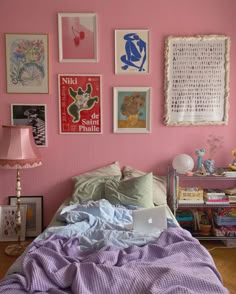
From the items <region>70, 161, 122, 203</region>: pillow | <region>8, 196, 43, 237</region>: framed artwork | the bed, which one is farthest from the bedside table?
<region>70, 161, 122, 203</region>: pillow

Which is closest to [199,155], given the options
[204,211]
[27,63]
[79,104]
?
[204,211]

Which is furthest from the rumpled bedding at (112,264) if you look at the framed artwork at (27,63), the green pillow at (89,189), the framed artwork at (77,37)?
the framed artwork at (77,37)

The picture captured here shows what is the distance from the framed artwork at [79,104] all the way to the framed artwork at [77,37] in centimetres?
18

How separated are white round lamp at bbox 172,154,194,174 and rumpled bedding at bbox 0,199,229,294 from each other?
839 millimetres

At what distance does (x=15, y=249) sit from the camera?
2.83 meters

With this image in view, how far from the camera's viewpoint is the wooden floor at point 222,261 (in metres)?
2.37

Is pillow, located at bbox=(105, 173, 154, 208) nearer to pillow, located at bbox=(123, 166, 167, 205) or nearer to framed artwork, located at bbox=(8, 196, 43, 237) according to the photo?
pillow, located at bbox=(123, 166, 167, 205)

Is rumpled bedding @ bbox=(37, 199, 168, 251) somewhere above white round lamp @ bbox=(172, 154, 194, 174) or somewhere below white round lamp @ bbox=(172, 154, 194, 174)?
below

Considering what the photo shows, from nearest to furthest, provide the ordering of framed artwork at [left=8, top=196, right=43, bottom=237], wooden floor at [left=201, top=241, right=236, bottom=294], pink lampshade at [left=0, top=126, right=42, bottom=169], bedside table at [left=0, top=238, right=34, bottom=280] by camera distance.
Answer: wooden floor at [left=201, top=241, right=236, bottom=294] < bedside table at [left=0, top=238, right=34, bottom=280] < pink lampshade at [left=0, top=126, right=42, bottom=169] < framed artwork at [left=8, top=196, right=43, bottom=237]

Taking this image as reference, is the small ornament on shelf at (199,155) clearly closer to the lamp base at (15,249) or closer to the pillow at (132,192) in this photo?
the pillow at (132,192)

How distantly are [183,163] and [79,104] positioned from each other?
3.71ft

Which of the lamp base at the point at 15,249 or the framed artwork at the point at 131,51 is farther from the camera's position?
the framed artwork at the point at 131,51

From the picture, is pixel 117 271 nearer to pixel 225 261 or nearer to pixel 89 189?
pixel 89 189

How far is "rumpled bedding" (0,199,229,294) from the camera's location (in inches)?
55.2
